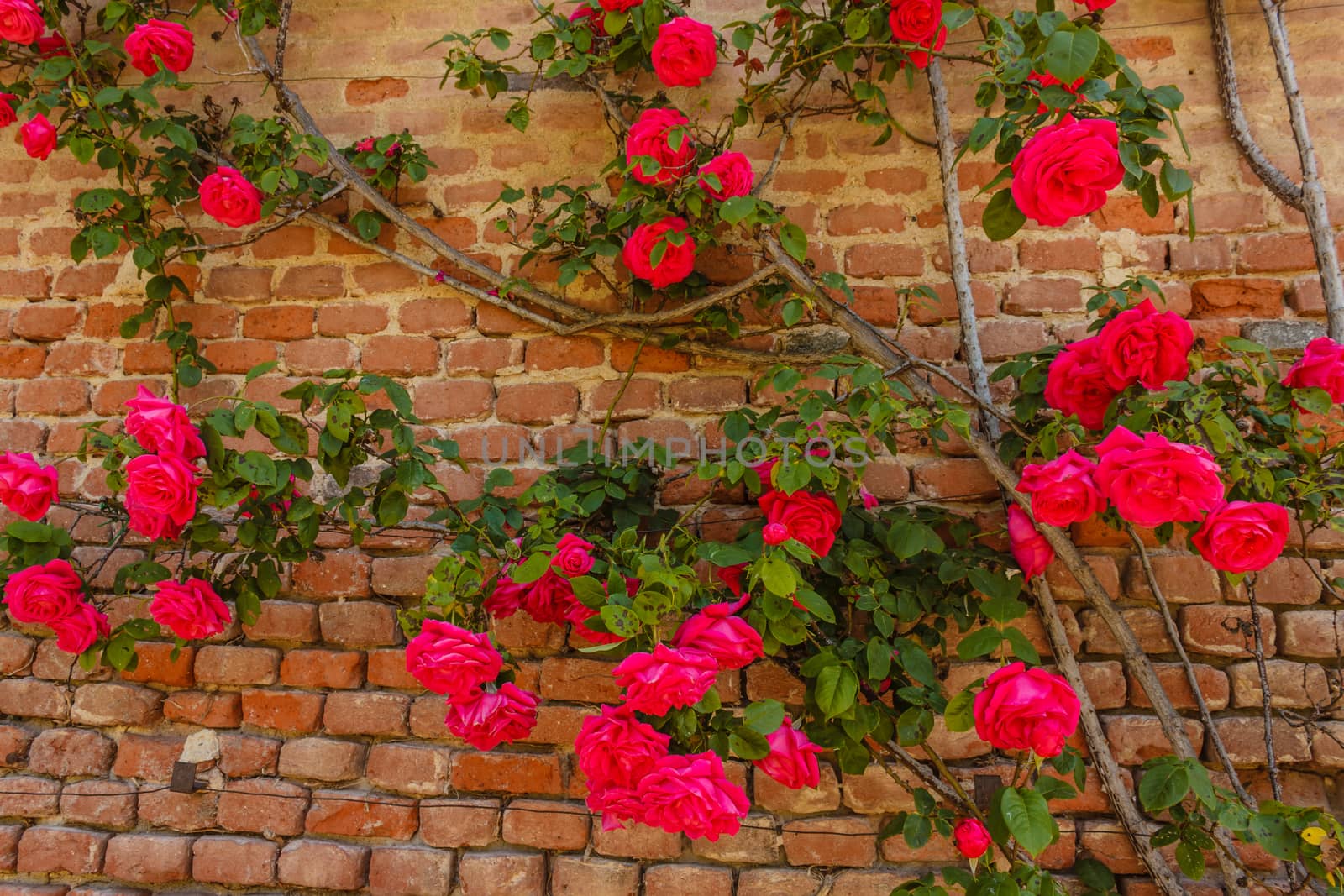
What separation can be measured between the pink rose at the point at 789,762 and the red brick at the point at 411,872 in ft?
1.81

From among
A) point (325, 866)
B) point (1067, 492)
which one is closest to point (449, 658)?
point (325, 866)

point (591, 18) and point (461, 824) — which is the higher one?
point (591, 18)

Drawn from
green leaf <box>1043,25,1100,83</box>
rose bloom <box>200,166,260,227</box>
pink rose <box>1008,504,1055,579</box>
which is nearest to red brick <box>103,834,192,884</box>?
rose bloom <box>200,166,260,227</box>

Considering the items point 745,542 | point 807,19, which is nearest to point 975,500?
point 745,542

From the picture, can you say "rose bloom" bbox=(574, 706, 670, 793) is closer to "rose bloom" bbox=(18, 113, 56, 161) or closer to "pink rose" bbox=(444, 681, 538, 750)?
"pink rose" bbox=(444, 681, 538, 750)

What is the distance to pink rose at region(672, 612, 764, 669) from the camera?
973mm

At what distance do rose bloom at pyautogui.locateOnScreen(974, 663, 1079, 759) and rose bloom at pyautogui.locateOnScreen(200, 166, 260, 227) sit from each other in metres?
1.34

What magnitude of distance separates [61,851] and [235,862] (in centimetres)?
30

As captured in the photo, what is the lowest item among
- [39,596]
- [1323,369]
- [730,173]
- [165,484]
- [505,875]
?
[505,875]

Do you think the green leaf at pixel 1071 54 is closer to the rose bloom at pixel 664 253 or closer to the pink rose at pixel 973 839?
the rose bloom at pixel 664 253

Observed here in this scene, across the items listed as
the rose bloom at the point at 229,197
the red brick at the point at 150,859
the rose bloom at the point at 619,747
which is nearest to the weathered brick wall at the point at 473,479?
the red brick at the point at 150,859

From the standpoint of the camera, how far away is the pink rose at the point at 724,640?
0.97m

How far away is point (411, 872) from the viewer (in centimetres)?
128

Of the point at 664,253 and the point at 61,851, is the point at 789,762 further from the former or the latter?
the point at 61,851
